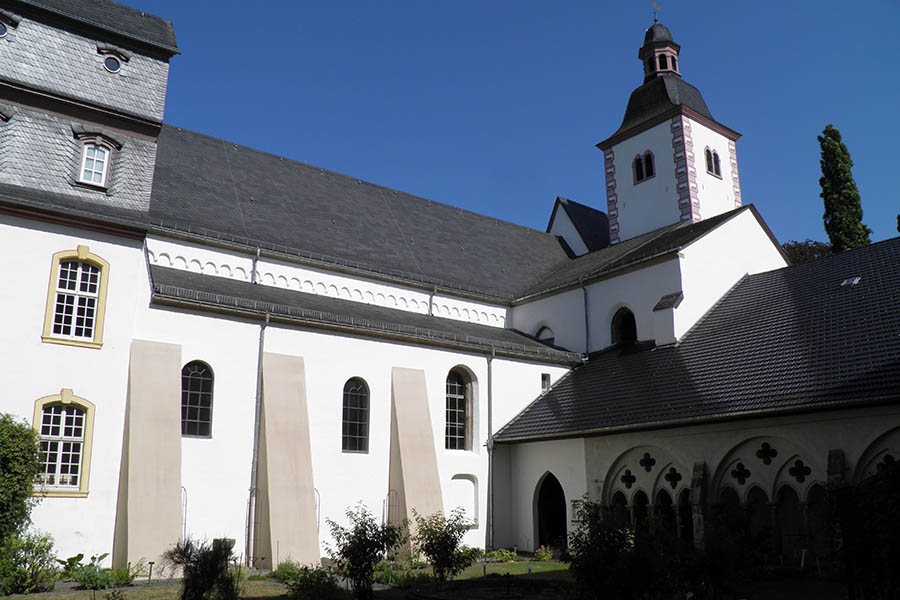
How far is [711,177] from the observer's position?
31.5m

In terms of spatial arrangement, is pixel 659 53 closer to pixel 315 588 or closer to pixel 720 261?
pixel 720 261

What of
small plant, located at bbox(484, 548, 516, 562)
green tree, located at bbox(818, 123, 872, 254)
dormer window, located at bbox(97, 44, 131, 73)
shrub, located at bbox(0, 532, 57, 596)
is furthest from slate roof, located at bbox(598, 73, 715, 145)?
shrub, located at bbox(0, 532, 57, 596)

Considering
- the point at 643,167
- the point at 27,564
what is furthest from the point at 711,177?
the point at 27,564

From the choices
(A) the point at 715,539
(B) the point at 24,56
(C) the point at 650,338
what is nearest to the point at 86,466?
(B) the point at 24,56

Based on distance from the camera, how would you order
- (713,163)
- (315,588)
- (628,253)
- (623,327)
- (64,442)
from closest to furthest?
(315,588), (64,442), (623,327), (628,253), (713,163)

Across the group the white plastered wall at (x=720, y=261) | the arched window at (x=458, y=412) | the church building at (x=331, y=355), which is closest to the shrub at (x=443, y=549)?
the church building at (x=331, y=355)

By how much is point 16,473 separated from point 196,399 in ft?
13.7

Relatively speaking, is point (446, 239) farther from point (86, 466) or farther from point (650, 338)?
point (86, 466)

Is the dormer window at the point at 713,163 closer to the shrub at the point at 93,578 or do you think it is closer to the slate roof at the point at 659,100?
the slate roof at the point at 659,100

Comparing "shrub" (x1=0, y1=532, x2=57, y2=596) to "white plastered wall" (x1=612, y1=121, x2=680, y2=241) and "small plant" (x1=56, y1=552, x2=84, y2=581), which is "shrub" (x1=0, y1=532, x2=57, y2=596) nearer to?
"small plant" (x1=56, y1=552, x2=84, y2=581)

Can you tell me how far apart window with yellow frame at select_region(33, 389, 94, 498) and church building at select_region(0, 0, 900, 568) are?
6 centimetres

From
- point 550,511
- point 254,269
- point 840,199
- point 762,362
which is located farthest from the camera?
point 840,199

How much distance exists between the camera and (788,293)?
2078 cm

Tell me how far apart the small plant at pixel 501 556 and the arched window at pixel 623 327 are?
8149 mm
